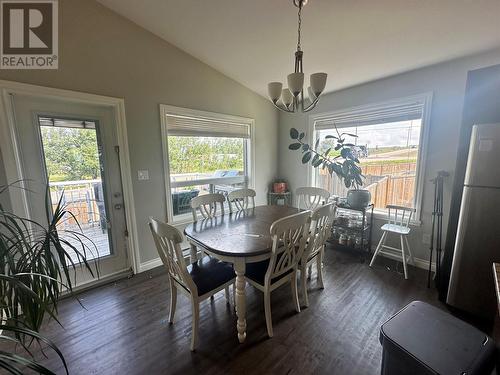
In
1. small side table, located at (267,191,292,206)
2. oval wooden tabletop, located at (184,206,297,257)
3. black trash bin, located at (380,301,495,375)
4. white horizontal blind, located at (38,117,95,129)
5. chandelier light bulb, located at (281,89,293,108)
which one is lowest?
black trash bin, located at (380,301,495,375)

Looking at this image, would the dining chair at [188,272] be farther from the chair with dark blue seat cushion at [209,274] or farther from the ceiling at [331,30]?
the ceiling at [331,30]

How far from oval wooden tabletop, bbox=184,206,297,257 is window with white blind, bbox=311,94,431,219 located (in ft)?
4.75

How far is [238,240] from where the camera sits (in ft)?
5.88

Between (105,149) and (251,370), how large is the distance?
2417mm

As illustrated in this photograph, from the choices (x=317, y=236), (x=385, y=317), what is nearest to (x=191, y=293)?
(x=317, y=236)

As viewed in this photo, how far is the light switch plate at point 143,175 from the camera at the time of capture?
8.43ft

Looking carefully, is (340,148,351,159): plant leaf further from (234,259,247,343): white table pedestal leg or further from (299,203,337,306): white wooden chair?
(234,259,247,343): white table pedestal leg

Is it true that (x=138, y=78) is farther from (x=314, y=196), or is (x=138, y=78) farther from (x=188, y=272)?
Answer: (x=314, y=196)

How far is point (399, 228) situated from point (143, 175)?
3.09 meters

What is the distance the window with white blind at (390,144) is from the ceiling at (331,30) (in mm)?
445

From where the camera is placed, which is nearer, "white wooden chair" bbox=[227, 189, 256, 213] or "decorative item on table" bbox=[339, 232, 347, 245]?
"white wooden chair" bbox=[227, 189, 256, 213]

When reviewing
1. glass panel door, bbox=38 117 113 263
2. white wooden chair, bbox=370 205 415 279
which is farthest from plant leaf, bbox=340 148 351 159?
glass panel door, bbox=38 117 113 263
